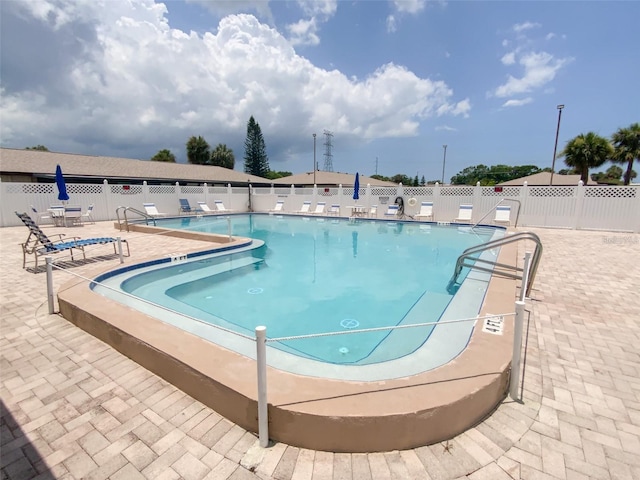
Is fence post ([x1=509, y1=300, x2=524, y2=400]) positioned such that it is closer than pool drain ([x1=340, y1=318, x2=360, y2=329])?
Yes

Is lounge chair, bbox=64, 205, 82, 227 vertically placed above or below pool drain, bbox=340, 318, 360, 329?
above

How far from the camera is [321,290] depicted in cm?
576

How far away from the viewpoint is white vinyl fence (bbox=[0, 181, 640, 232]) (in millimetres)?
→ 11352

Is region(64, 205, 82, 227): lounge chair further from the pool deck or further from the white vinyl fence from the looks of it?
the pool deck

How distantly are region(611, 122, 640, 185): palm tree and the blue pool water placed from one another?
24776mm

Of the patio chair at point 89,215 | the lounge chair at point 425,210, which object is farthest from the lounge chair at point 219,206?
the lounge chair at point 425,210

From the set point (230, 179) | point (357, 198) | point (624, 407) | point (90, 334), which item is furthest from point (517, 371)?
point (230, 179)

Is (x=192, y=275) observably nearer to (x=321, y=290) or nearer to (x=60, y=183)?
(x=321, y=290)

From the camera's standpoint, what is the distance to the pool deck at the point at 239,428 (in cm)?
163

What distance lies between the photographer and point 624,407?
217cm

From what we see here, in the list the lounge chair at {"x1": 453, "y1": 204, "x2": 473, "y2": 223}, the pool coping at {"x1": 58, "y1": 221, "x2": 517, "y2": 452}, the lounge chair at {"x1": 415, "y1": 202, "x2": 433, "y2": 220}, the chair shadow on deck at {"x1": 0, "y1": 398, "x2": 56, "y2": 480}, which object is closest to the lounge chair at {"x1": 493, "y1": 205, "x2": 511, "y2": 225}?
the lounge chair at {"x1": 453, "y1": 204, "x2": 473, "y2": 223}

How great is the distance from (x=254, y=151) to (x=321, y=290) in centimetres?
4627

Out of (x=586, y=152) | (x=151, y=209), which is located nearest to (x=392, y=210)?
(x=151, y=209)

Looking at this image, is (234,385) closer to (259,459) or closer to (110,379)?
(259,459)
